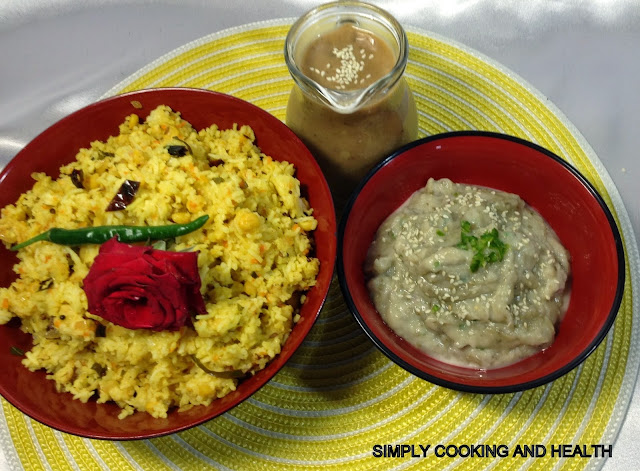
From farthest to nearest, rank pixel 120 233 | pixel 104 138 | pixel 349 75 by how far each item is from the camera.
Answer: pixel 104 138 → pixel 349 75 → pixel 120 233

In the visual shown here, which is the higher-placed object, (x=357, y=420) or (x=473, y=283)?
(x=473, y=283)

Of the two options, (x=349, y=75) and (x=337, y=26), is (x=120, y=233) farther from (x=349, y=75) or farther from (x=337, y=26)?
(x=337, y=26)

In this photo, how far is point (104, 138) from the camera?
8.63ft

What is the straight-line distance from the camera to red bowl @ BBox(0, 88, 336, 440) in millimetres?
2071

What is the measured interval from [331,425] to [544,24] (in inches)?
105

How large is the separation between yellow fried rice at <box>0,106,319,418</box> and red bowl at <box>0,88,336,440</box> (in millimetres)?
45

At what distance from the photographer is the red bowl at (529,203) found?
2.14 meters

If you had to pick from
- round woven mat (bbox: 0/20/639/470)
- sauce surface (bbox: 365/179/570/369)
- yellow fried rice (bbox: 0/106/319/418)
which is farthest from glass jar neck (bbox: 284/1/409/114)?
round woven mat (bbox: 0/20/639/470)

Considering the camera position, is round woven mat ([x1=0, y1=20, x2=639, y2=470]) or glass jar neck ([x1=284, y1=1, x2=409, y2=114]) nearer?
glass jar neck ([x1=284, y1=1, x2=409, y2=114])

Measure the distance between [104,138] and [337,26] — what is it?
1205 millimetres

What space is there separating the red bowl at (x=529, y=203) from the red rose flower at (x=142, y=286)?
2.16ft

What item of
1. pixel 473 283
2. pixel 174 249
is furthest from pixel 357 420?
pixel 174 249

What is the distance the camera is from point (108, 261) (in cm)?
188

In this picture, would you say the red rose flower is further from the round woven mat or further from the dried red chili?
the round woven mat
